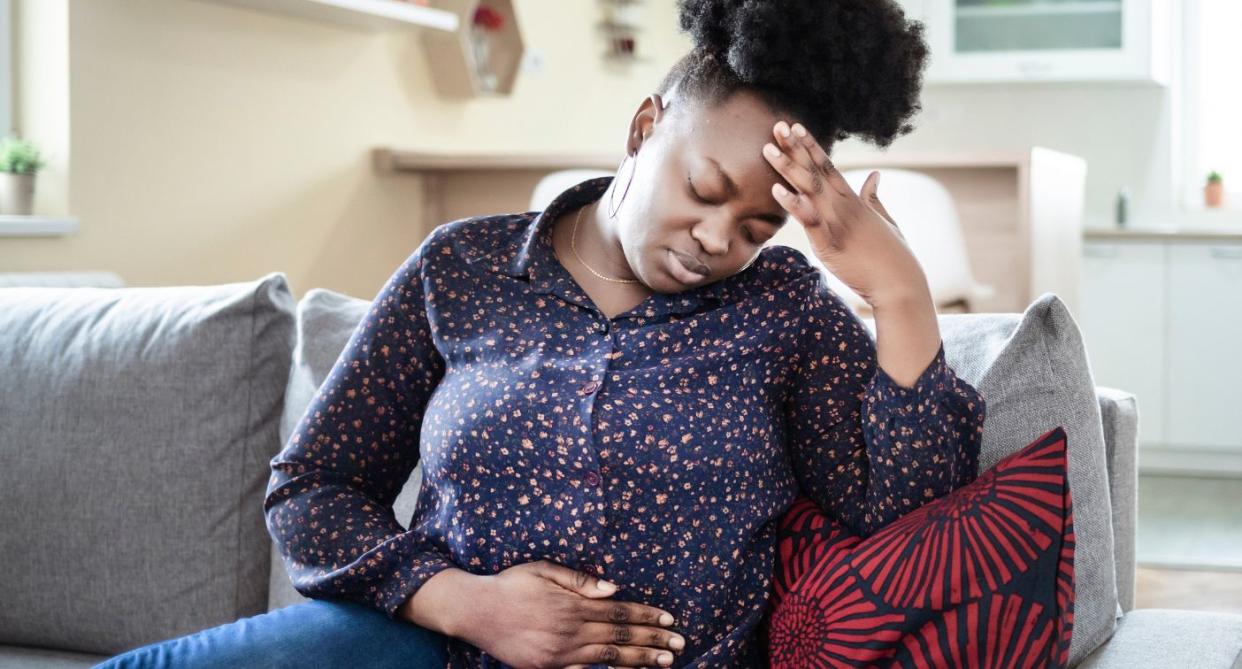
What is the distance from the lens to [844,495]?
1.34m

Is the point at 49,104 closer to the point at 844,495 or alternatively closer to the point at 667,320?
the point at 667,320

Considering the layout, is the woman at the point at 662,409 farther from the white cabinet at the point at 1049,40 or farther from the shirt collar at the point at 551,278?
the white cabinet at the point at 1049,40

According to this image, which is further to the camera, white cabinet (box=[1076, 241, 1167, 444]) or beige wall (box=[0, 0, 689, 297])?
white cabinet (box=[1076, 241, 1167, 444])

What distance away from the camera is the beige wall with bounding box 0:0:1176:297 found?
2.80 m

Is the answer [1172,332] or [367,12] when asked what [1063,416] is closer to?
[367,12]

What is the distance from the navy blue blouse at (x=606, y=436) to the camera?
1258mm

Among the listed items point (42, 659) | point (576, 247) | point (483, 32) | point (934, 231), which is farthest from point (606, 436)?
point (483, 32)

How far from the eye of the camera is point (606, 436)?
4.10 feet

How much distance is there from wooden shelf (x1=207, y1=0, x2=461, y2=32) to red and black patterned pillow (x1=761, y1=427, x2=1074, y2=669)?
2.39m

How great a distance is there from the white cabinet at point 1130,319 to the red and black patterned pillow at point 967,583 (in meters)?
4.25

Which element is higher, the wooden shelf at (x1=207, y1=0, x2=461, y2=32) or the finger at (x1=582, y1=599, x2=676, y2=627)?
the wooden shelf at (x1=207, y1=0, x2=461, y2=32)

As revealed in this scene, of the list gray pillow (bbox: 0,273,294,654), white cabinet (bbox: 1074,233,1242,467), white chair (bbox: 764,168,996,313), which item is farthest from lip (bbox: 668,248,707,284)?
white cabinet (bbox: 1074,233,1242,467)

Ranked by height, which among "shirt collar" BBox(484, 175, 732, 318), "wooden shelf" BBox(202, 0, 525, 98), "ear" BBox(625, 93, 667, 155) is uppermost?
"wooden shelf" BBox(202, 0, 525, 98)

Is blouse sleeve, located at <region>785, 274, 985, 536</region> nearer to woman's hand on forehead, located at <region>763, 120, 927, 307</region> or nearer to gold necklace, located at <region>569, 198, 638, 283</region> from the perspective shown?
woman's hand on forehead, located at <region>763, 120, 927, 307</region>
